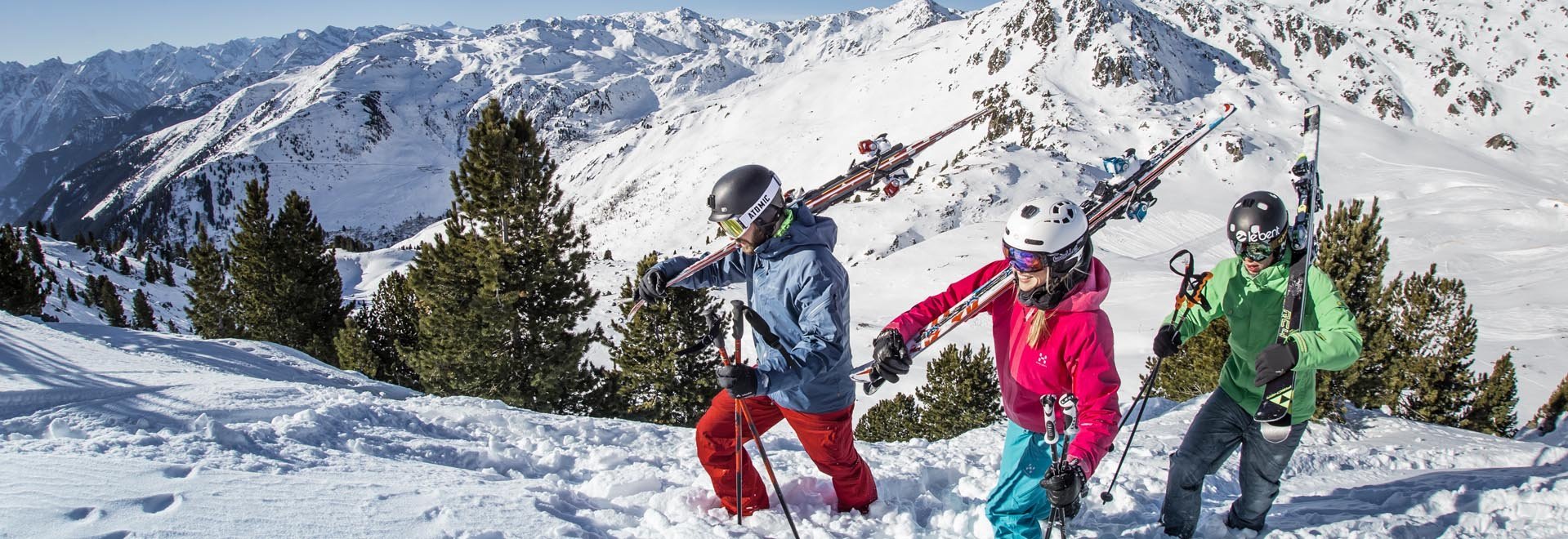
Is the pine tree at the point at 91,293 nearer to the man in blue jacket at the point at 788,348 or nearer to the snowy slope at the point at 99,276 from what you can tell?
the snowy slope at the point at 99,276

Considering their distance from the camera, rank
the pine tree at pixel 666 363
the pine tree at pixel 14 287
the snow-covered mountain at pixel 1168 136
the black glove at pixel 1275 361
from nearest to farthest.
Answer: the black glove at pixel 1275 361
the pine tree at pixel 666 363
the pine tree at pixel 14 287
the snow-covered mountain at pixel 1168 136

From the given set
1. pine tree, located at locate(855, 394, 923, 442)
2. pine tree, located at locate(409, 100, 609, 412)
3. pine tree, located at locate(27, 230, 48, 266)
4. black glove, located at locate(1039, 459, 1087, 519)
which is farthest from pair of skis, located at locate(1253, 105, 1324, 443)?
pine tree, located at locate(27, 230, 48, 266)

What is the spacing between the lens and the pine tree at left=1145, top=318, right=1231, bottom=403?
13.9m

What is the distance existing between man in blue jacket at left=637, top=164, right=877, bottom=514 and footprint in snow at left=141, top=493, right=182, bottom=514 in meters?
3.12

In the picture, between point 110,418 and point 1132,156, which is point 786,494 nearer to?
point 110,418

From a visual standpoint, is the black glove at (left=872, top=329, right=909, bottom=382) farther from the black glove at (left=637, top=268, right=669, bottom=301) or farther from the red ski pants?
the black glove at (left=637, top=268, right=669, bottom=301)

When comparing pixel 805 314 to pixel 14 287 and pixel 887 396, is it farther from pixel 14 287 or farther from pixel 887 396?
pixel 14 287

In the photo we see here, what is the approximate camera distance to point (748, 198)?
15.3 feet

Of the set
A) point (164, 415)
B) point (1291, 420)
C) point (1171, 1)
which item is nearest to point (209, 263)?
point (164, 415)

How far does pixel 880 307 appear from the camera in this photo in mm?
43594

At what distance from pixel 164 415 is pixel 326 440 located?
46.2 inches

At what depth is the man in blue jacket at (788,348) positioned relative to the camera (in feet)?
14.1

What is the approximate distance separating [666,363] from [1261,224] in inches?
564

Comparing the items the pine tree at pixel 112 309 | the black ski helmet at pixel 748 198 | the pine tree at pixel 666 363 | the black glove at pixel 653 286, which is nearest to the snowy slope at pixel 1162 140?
the pine tree at pixel 666 363
